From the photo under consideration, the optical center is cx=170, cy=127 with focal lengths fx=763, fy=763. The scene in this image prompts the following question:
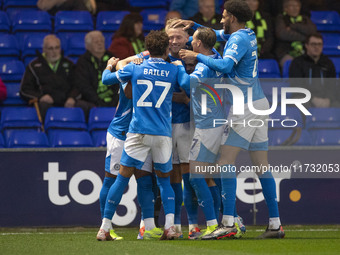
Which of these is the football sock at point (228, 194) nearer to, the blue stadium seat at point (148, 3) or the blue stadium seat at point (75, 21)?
the blue stadium seat at point (75, 21)

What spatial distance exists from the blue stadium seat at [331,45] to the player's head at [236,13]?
523cm

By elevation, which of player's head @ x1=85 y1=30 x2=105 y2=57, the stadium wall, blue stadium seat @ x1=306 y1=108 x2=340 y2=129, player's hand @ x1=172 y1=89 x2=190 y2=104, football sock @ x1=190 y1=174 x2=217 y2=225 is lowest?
the stadium wall

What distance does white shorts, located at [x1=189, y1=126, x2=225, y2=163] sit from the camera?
24.4ft

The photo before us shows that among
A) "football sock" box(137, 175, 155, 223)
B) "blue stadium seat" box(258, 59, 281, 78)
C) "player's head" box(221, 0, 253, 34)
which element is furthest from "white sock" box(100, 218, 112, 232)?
"blue stadium seat" box(258, 59, 281, 78)

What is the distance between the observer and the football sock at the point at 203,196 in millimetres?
7402

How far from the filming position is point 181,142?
7.74 metres

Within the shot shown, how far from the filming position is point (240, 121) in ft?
24.0

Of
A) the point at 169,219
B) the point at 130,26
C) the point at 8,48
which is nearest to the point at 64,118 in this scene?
the point at 130,26

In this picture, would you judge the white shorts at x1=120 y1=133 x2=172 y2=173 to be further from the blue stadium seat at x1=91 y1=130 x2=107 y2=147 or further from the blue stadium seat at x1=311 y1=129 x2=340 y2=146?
the blue stadium seat at x1=311 y1=129 x2=340 y2=146

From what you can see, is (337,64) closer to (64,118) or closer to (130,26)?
(130,26)

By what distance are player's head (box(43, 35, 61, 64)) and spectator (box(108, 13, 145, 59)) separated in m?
0.85

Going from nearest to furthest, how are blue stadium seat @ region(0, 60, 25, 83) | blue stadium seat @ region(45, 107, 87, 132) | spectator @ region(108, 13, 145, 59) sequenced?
blue stadium seat @ region(45, 107, 87, 132)
spectator @ region(108, 13, 145, 59)
blue stadium seat @ region(0, 60, 25, 83)

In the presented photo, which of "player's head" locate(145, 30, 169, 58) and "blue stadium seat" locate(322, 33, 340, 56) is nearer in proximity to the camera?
"player's head" locate(145, 30, 169, 58)

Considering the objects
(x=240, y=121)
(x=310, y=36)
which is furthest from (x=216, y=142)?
(x=310, y=36)
